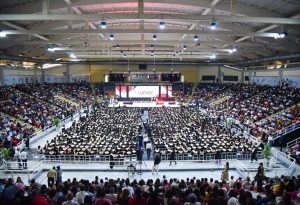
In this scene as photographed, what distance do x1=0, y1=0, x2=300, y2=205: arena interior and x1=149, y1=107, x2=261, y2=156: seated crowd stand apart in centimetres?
10

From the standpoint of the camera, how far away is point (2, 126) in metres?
20.8

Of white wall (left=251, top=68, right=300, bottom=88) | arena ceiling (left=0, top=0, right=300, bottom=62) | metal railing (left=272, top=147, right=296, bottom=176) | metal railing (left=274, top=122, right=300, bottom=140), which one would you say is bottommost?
metal railing (left=272, top=147, right=296, bottom=176)

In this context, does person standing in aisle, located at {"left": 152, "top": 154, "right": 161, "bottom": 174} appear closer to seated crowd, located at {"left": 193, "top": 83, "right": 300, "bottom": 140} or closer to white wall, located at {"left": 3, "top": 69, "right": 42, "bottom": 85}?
seated crowd, located at {"left": 193, "top": 83, "right": 300, "bottom": 140}

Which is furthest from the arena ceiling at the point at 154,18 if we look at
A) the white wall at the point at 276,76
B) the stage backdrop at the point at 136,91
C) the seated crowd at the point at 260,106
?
the stage backdrop at the point at 136,91

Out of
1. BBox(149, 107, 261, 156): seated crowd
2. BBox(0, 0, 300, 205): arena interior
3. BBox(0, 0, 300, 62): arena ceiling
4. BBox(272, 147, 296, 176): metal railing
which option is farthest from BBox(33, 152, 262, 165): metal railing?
BBox(0, 0, 300, 62): arena ceiling

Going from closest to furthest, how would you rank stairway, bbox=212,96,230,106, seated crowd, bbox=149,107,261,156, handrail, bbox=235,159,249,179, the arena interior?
the arena interior
handrail, bbox=235,159,249,179
seated crowd, bbox=149,107,261,156
stairway, bbox=212,96,230,106

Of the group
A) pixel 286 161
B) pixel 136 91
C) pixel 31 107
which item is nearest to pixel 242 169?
pixel 286 161

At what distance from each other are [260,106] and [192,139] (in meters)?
14.4

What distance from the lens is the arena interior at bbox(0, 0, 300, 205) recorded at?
8273mm

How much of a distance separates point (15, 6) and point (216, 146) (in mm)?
15691

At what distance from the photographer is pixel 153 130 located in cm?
2239

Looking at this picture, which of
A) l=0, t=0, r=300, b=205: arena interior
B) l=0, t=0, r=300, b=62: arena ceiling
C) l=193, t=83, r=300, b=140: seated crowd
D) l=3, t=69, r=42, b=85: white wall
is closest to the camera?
l=0, t=0, r=300, b=205: arena interior

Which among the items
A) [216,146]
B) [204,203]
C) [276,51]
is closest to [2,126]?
[216,146]

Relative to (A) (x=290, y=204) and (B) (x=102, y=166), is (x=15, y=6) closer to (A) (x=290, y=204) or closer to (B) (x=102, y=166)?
(B) (x=102, y=166)
